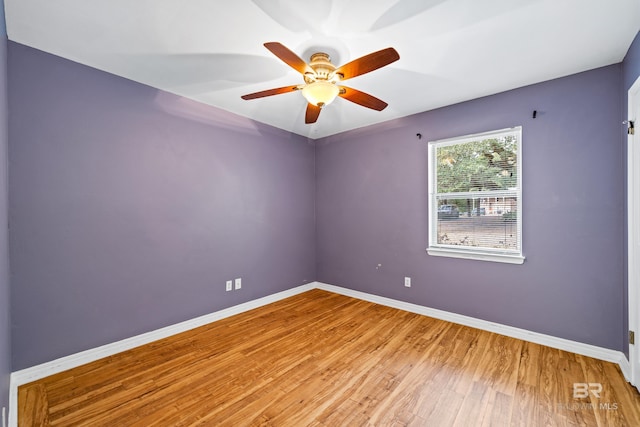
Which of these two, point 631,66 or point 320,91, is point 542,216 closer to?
point 631,66

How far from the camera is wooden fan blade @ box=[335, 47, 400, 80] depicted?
1.62 metres

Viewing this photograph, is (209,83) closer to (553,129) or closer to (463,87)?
(463,87)

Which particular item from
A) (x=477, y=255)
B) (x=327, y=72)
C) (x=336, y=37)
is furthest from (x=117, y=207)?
(x=477, y=255)

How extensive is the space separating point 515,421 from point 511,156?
2.38 meters

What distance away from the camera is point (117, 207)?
2.51m

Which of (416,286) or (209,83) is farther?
(416,286)

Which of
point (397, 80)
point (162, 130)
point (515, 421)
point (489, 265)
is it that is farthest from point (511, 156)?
point (162, 130)

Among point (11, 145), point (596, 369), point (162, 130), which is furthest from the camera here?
point (162, 130)

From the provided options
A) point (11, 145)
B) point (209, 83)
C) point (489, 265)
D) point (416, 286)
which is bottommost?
point (416, 286)

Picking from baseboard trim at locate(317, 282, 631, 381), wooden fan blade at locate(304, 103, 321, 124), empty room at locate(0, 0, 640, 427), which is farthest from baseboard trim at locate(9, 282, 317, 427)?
wooden fan blade at locate(304, 103, 321, 124)

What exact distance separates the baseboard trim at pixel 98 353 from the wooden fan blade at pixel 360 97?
9.23 ft

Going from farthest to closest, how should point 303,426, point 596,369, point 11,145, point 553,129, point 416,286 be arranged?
point 416,286 → point 553,129 → point 596,369 → point 11,145 → point 303,426

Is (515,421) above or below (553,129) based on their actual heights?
below

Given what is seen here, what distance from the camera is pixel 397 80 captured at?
258 centimetres
